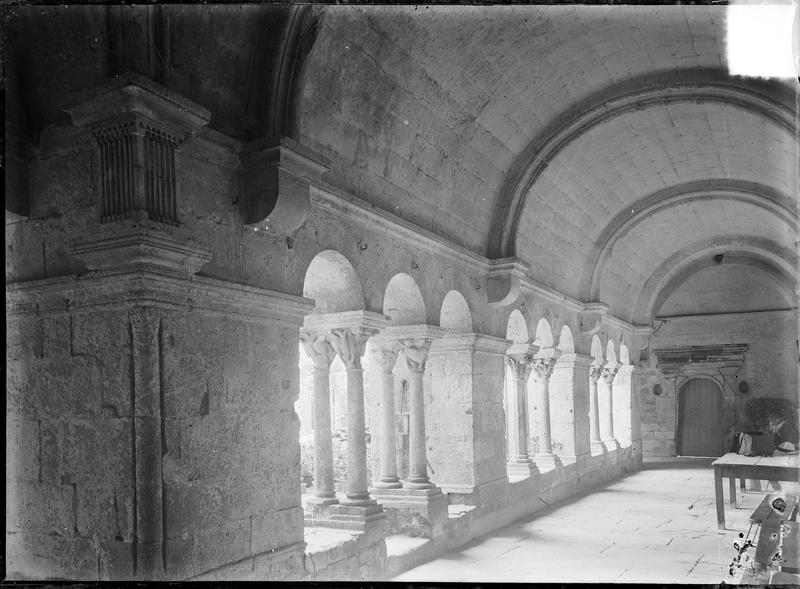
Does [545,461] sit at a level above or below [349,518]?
below

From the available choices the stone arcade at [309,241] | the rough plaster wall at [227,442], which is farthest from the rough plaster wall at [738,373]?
the rough plaster wall at [227,442]

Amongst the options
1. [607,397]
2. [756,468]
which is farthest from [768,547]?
[607,397]

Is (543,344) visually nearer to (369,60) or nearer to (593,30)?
(593,30)

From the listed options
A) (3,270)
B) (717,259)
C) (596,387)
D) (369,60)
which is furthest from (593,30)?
(717,259)

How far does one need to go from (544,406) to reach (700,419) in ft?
29.0

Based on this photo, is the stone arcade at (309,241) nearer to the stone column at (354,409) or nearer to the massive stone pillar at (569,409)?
the stone column at (354,409)

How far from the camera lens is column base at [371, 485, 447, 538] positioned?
7.79 m

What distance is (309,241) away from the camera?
605 centimetres

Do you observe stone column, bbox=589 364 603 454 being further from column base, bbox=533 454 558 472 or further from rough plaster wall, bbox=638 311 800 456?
rough plaster wall, bbox=638 311 800 456

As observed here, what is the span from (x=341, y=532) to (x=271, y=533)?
4.48 ft

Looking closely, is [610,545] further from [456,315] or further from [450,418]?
[456,315]

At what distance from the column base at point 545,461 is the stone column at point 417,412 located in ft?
13.3

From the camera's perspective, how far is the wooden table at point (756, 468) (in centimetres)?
799

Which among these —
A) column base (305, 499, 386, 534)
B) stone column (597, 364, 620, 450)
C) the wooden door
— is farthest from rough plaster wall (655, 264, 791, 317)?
column base (305, 499, 386, 534)
